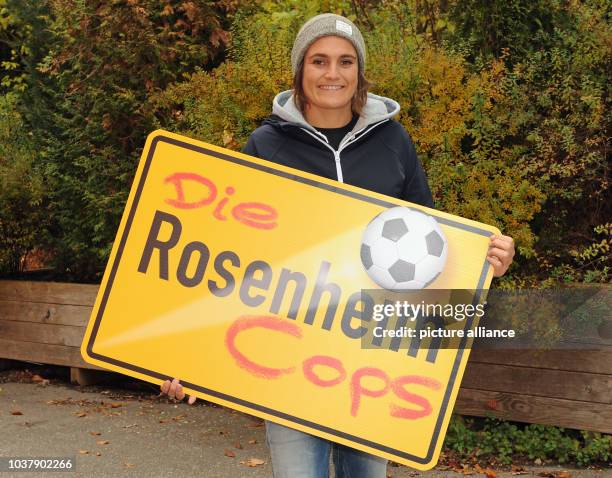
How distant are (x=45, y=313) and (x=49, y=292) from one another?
0.20 metres

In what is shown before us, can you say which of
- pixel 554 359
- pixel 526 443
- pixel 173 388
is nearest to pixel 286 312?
pixel 173 388

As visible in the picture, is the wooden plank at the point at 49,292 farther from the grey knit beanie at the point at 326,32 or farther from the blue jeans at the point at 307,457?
the grey knit beanie at the point at 326,32

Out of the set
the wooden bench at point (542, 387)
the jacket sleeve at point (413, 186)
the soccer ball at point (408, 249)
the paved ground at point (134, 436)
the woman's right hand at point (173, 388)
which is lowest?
the paved ground at point (134, 436)

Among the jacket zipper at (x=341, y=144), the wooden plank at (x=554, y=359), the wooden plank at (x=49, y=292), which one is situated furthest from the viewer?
the wooden plank at (x=49, y=292)

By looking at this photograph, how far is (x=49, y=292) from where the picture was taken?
23.4 ft

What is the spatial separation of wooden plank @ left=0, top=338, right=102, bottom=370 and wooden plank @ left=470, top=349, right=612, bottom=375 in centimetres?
368

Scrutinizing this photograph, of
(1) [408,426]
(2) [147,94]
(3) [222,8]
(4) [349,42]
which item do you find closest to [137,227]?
(4) [349,42]

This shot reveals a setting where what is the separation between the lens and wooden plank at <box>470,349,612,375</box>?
4.76 m

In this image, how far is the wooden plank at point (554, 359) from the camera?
4.76 m

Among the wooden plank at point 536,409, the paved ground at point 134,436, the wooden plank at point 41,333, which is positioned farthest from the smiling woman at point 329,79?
the wooden plank at point 41,333

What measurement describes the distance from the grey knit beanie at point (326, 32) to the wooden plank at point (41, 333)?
471 centimetres

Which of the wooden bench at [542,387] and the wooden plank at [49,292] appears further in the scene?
the wooden plank at [49,292]

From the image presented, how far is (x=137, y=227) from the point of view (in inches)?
115

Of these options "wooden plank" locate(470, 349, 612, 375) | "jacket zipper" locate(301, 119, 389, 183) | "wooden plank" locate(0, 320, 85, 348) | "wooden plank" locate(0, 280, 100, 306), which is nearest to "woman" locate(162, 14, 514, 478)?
"jacket zipper" locate(301, 119, 389, 183)
